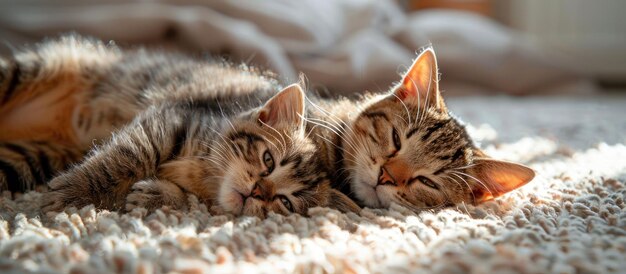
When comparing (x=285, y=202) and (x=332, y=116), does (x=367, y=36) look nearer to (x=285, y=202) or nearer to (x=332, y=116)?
(x=332, y=116)

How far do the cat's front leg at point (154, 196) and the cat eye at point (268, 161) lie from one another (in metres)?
0.19

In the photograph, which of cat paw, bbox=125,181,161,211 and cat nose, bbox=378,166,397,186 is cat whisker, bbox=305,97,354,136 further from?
cat paw, bbox=125,181,161,211

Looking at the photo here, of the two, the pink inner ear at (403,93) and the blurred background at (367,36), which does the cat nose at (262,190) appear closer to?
the pink inner ear at (403,93)

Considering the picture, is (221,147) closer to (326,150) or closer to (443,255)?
(326,150)

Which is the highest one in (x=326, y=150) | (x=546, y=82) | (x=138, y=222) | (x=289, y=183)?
(x=546, y=82)

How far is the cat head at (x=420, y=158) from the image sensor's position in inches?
46.6

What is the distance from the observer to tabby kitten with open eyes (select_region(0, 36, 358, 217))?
3.54 ft

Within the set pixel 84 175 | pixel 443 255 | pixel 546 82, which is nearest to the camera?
pixel 443 255

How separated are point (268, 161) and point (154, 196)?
260mm

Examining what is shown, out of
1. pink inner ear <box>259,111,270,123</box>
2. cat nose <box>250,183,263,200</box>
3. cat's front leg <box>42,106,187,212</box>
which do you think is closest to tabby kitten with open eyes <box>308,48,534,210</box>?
pink inner ear <box>259,111,270,123</box>

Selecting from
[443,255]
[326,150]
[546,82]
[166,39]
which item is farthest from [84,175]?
[546,82]

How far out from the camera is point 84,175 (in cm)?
107

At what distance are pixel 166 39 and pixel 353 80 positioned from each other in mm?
901

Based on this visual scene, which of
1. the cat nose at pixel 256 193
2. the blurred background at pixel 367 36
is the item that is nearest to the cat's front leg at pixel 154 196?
the cat nose at pixel 256 193
